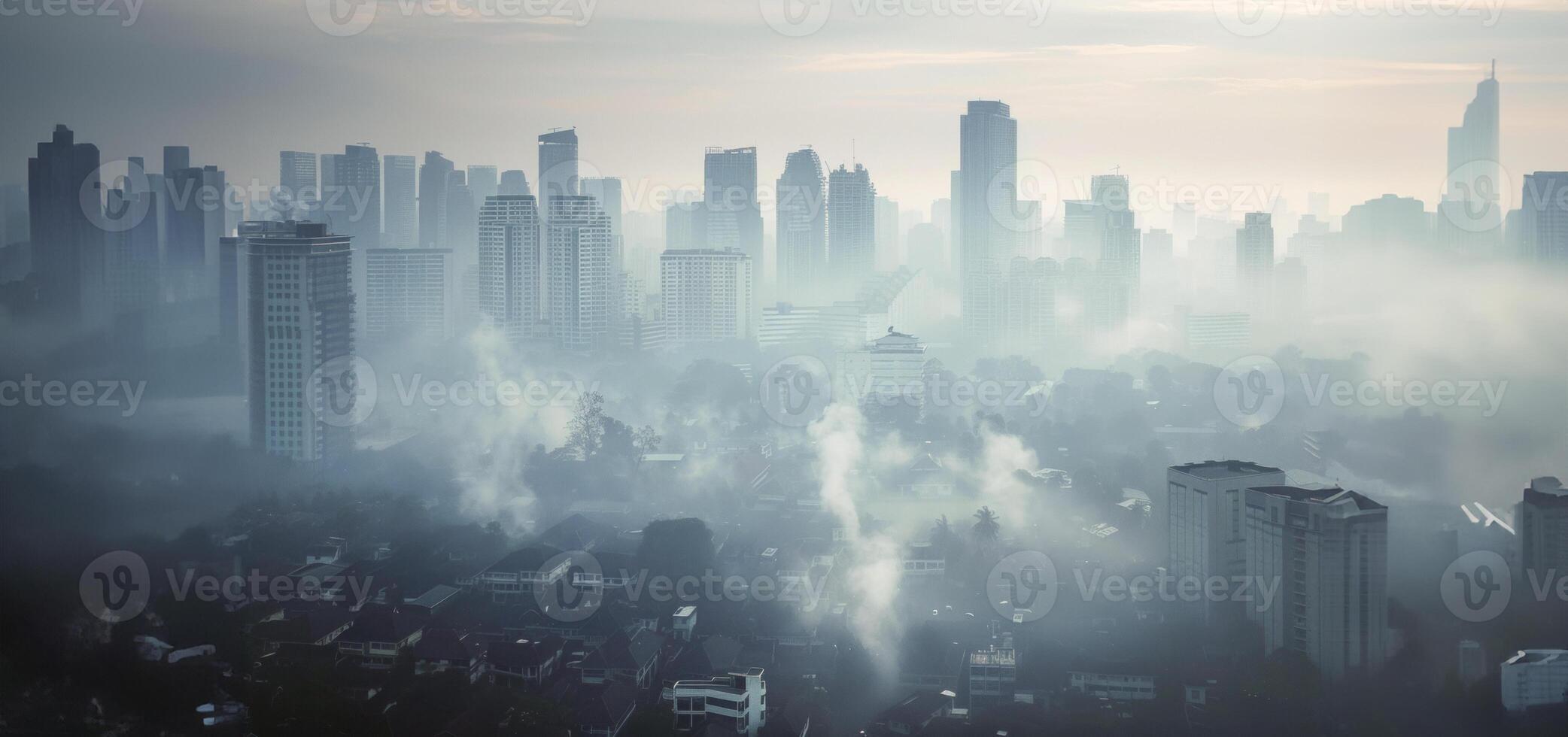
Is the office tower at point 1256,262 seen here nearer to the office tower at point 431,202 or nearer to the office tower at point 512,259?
the office tower at point 512,259

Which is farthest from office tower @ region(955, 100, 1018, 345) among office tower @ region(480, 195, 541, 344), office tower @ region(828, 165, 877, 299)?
office tower @ region(480, 195, 541, 344)

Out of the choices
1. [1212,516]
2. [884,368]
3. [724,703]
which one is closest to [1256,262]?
[884,368]

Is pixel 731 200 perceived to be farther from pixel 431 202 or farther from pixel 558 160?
pixel 431 202

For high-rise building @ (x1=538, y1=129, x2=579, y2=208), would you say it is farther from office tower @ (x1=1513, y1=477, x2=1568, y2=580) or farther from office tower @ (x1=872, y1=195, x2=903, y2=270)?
office tower @ (x1=1513, y1=477, x2=1568, y2=580)

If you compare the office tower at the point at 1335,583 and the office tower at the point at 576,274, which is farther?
the office tower at the point at 576,274

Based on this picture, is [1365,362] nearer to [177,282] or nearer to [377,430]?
[377,430]

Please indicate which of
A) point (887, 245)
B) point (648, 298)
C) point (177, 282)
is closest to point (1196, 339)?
point (887, 245)

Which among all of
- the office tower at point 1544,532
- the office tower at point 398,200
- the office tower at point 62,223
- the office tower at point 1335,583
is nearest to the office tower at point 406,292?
the office tower at point 398,200
